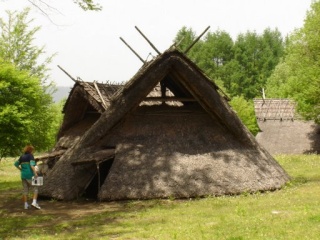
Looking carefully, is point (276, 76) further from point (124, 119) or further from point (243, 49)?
point (124, 119)

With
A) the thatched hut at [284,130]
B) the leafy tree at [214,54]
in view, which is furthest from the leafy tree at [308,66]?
the leafy tree at [214,54]

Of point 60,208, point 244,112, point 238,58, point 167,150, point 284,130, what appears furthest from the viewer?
point 238,58

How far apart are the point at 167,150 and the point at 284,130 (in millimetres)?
28644

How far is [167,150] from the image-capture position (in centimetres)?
1709

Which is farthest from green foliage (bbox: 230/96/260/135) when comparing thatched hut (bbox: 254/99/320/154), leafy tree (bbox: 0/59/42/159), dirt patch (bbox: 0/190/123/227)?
dirt patch (bbox: 0/190/123/227)

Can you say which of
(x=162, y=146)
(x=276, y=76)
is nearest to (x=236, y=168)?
(x=162, y=146)

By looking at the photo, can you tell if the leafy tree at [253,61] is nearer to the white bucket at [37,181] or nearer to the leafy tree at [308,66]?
the leafy tree at [308,66]

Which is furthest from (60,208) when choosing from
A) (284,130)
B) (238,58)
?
(238,58)

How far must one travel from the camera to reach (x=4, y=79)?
24.7 meters

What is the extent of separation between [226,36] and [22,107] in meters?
65.4

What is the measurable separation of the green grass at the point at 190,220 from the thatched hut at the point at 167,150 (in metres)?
0.75

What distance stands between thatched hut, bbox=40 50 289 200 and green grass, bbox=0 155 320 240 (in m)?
0.75

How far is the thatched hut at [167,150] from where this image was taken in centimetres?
1614

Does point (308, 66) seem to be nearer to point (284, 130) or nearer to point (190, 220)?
point (284, 130)
